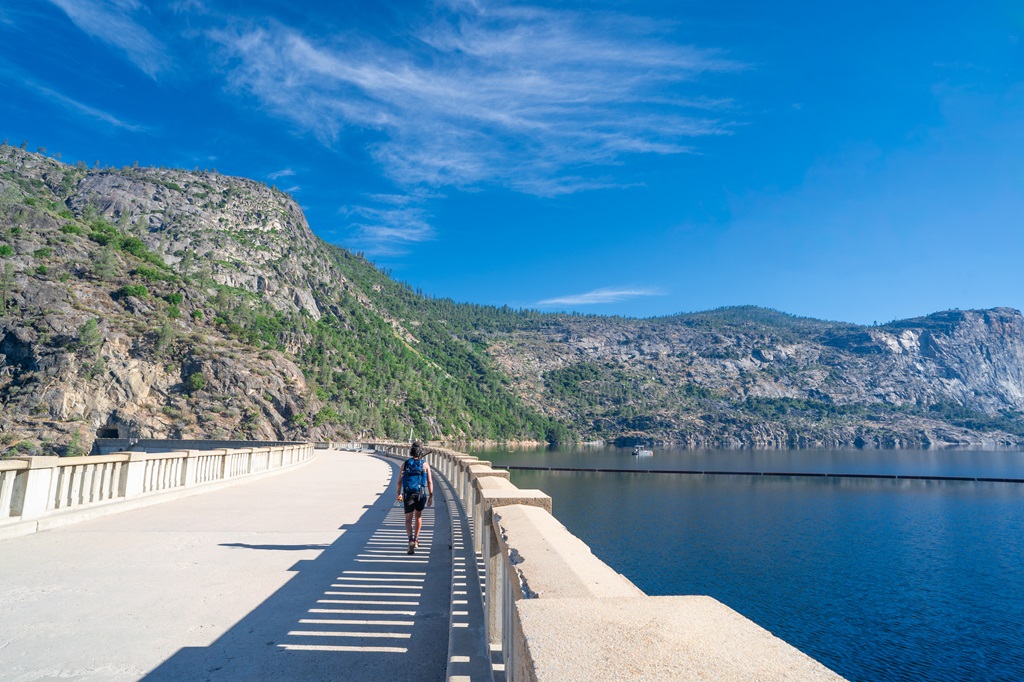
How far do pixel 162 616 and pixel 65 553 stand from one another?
3.83m

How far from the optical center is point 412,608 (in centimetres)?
659

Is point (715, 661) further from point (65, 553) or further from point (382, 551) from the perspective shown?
point (65, 553)

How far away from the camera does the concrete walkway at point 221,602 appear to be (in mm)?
4816

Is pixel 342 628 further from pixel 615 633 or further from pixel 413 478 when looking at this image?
pixel 615 633

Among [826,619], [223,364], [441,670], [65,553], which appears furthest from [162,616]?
[223,364]

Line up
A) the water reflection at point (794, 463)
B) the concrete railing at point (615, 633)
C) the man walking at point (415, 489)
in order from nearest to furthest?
the concrete railing at point (615, 633) < the man walking at point (415, 489) < the water reflection at point (794, 463)

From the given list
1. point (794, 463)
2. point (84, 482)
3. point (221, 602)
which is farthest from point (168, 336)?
point (794, 463)

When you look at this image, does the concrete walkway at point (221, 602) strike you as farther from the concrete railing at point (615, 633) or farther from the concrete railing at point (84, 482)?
the concrete railing at point (615, 633)

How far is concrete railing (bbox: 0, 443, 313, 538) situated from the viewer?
31.8 feet

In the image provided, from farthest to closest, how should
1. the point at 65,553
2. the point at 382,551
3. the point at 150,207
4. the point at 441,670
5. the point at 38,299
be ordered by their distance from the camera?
the point at 150,207 → the point at 38,299 → the point at 382,551 → the point at 65,553 → the point at 441,670

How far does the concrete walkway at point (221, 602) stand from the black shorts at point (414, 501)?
69cm

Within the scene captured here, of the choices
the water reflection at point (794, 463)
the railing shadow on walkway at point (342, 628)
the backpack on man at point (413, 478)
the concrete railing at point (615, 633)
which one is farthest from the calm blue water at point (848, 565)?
the water reflection at point (794, 463)

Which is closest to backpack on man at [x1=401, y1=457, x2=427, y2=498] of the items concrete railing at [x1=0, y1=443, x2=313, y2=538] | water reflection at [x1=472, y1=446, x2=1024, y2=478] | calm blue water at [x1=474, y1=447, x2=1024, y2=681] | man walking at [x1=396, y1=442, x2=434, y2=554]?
man walking at [x1=396, y1=442, x2=434, y2=554]

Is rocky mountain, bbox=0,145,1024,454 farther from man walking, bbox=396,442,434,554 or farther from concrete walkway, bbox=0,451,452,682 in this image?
man walking, bbox=396,442,434,554
